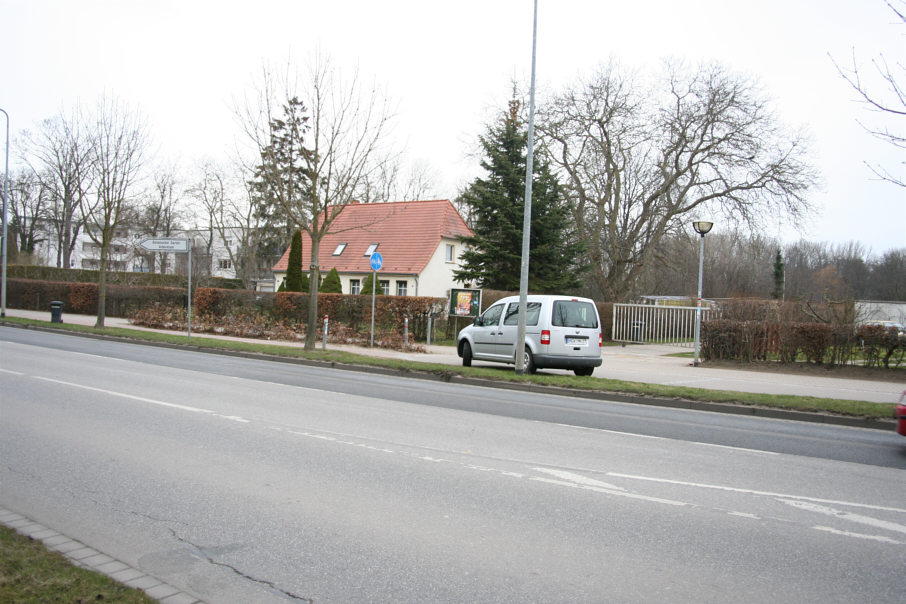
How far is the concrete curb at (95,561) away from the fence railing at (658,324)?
27959mm

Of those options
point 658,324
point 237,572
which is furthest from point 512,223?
point 237,572

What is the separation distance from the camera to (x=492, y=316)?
17.8 meters

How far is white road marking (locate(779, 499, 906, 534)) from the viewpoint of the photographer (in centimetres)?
518

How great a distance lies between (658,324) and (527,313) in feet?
51.3

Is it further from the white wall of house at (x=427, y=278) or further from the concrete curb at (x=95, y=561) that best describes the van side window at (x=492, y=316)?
the white wall of house at (x=427, y=278)

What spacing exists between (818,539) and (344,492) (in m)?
3.61

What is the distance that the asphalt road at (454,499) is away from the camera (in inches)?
159

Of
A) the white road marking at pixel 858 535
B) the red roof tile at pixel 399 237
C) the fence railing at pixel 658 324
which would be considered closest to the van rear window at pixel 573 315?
the white road marking at pixel 858 535

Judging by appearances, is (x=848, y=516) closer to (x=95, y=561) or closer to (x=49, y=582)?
(x=95, y=561)

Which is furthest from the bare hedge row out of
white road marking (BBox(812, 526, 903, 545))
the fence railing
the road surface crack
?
the road surface crack

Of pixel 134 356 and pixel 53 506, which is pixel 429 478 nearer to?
pixel 53 506

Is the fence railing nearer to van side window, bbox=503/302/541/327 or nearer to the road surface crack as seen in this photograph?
van side window, bbox=503/302/541/327

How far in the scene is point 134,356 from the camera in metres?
17.7

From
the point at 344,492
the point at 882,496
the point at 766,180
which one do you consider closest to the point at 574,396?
the point at 882,496
